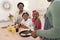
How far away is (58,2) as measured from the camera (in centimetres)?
108

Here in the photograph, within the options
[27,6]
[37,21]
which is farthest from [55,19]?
[27,6]

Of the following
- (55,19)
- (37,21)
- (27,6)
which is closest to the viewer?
(55,19)

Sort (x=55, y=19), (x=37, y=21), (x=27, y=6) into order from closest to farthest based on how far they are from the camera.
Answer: (x=55, y=19) → (x=37, y=21) → (x=27, y=6)

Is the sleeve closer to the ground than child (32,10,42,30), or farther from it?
farther from it

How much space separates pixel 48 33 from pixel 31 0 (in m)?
4.19

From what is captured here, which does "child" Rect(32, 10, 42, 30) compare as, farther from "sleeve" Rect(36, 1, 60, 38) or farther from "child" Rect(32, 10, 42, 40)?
"sleeve" Rect(36, 1, 60, 38)

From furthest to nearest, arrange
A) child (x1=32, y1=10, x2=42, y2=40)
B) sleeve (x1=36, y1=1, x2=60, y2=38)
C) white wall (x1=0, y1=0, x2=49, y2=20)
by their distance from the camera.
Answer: white wall (x1=0, y1=0, x2=49, y2=20), child (x1=32, y1=10, x2=42, y2=40), sleeve (x1=36, y1=1, x2=60, y2=38)

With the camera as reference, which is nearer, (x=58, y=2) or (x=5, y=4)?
(x=58, y=2)

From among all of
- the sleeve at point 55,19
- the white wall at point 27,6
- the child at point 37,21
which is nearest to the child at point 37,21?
the child at point 37,21

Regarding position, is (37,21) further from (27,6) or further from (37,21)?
(27,6)

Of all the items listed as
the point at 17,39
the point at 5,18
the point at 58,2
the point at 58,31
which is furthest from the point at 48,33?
the point at 5,18

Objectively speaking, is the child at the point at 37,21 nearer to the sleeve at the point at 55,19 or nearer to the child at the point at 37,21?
the child at the point at 37,21

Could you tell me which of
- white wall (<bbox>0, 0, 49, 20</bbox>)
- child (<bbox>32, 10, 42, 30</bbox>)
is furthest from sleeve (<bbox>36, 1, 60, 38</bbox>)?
white wall (<bbox>0, 0, 49, 20</bbox>)

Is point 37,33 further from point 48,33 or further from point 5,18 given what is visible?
point 5,18
